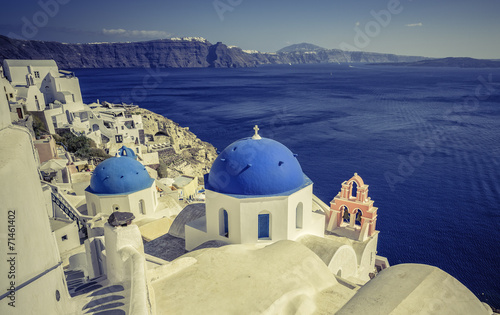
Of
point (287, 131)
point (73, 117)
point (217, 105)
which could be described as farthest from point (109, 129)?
point (217, 105)

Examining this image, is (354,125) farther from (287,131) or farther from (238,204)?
(238,204)

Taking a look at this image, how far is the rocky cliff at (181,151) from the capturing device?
48094 mm

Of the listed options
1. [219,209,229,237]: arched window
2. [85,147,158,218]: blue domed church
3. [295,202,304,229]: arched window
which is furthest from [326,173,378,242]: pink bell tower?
[85,147,158,218]: blue domed church

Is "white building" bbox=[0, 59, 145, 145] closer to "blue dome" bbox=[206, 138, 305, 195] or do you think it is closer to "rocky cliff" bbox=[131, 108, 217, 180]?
"rocky cliff" bbox=[131, 108, 217, 180]

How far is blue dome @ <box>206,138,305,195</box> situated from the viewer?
42.1 feet

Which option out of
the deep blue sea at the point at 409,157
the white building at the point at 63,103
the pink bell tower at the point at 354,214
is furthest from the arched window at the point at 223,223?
the white building at the point at 63,103

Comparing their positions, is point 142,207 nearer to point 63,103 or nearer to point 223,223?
point 223,223

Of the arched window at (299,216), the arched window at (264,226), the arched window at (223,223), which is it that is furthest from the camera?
the arched window at (299,216)

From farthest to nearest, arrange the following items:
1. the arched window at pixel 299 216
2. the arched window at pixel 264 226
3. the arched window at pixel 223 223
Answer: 1. the arched window at pixel 299 216
2. the arched window at pixel 223 223
3. the arched window at pixel 264 226

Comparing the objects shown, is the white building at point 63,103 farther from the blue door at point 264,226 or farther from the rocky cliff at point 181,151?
the blue door at point 264,226

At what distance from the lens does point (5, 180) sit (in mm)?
4074

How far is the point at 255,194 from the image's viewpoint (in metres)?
12.8

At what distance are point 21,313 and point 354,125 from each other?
232ft

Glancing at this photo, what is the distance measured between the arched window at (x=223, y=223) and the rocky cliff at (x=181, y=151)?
30.1 metres
